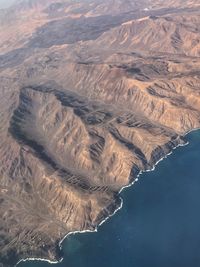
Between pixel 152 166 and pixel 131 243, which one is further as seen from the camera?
pixel 152 166

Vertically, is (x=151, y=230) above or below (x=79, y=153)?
below

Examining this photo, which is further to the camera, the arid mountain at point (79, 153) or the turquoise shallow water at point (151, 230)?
the arid mountain at point (79, 153)

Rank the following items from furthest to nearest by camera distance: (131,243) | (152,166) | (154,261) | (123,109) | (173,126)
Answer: (123,109) < (173,126) < (152,166) < (131,243) < (154,261)

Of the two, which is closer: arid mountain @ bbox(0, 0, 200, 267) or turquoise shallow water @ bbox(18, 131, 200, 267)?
turquoise shallow water @ bbox(18, 131, 200, 267)

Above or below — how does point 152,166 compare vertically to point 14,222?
below

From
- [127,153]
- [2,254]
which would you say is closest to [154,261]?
[2,254]

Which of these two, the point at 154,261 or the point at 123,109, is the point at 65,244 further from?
the point at 123,109

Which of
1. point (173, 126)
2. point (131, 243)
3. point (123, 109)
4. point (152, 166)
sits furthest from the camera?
point (123, 109)

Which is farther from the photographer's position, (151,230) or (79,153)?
(79,153)
